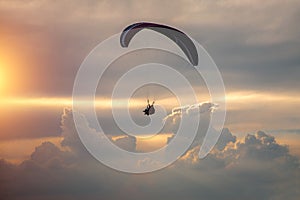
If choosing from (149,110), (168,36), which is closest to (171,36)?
(168,36)

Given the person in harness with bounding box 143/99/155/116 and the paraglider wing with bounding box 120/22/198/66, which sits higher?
the paraglider wing with bounding box 120/22/198/66

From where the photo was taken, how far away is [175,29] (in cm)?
10538

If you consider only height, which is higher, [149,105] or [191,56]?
[191,56]

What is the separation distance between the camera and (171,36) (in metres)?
110

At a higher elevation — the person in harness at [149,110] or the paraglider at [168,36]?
the paraglider at [168,36]

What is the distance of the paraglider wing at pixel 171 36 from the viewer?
343 ft

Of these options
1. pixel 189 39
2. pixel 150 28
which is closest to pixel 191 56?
pixel 189 39

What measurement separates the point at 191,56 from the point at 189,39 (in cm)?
324

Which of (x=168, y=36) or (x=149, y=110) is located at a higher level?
(x=168, y=36)

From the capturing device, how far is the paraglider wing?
105 meters

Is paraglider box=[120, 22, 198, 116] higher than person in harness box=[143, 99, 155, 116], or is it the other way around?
paraglider box=[120, 22, 198, 116]

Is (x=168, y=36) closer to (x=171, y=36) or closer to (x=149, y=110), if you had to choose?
(x=171, y=36)

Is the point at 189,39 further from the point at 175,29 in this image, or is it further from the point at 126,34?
the point at 126,34

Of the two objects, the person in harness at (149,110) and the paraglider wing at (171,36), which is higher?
the paraglider wing at (171,36)
